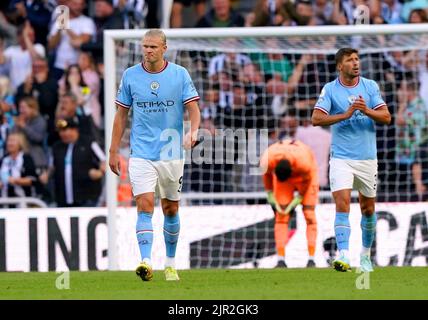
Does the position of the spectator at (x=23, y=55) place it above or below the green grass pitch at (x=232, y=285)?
above

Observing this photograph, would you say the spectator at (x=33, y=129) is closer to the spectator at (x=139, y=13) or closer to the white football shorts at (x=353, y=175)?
the spectator at (x=139, y=13)

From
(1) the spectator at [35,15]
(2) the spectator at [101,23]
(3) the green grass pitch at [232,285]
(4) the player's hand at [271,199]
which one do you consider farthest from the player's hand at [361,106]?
(1) the spectator at [35,15]

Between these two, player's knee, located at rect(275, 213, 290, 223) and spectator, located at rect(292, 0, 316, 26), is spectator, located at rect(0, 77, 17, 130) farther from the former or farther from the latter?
player's knee, located at rect(275, 213, 290, 223)

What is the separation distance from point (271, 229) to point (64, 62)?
15.8 ft

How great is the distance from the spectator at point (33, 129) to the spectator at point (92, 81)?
0.81m

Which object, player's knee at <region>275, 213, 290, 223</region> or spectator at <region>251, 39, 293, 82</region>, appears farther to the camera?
spectator at <region>251, 39, 293, 82</region>

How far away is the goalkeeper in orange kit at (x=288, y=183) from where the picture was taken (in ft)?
59.0

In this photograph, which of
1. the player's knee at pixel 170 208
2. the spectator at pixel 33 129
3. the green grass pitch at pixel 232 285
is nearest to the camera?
the green grass pitch at pixel 232 285

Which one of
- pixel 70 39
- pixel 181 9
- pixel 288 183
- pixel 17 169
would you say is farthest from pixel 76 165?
pixel 181 9

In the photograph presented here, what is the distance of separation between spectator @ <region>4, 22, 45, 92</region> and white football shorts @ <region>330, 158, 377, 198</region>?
8.48 meters

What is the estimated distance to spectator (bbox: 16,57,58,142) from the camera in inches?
Result: 833

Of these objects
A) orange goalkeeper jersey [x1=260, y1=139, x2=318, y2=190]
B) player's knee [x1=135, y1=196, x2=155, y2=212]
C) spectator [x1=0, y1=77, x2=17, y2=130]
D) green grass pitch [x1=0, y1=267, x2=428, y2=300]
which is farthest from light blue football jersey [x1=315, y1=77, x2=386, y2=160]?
spectator [x1=0, y1=77, x2=17, y2=130]

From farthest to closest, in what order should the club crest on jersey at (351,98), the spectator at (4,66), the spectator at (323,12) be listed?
1. the spectator at (4,66)
2. the spectator at (323,12)
3. the club crest on jersey at (351,98)

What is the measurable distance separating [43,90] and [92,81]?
Result: 2.74ft
